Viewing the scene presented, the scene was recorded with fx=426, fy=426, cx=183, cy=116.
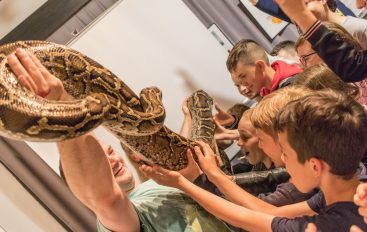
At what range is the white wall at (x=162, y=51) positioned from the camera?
10.7 feet

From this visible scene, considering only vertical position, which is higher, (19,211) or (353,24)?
(19,211)

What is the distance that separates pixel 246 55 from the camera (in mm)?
3203

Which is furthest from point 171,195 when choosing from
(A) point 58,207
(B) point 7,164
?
(B) point 7,164

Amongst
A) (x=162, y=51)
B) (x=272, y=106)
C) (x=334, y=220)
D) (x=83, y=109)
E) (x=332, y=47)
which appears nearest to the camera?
(x=83, y=109)

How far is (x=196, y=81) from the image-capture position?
378 cm

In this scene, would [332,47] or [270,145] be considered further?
[270,145]

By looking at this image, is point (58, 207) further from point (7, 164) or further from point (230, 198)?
point (230, 198)

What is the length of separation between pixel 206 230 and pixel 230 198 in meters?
0.20

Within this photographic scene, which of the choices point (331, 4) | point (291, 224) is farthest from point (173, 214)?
point (331, 4)

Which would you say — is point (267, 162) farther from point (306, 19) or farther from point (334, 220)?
point (334, 220)

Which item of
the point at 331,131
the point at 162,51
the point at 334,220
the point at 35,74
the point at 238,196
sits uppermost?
the point at 35,74

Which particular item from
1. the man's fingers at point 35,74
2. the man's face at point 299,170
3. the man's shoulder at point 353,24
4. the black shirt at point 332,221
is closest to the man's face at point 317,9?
the man's shoulder at point 353,24

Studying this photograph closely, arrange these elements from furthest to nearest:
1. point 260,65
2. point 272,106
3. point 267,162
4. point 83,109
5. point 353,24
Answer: point 260,65
point 353,24
point 267,162
point 272,106
point 83,109

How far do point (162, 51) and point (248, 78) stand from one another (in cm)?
81
